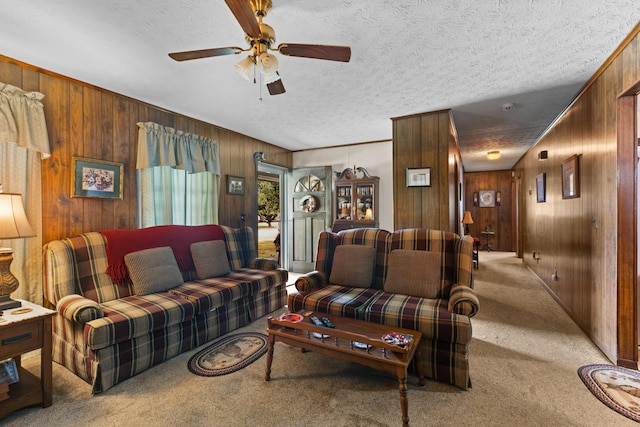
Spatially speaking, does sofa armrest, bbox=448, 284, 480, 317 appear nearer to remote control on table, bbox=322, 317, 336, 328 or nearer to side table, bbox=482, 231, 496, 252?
remote control on table, bbox=322, 317, 336, 328

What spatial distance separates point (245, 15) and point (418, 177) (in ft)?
9.32

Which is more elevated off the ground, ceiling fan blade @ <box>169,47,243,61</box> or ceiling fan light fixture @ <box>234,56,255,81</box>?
ceiling fan blade @ <box>169,47,243,61</box>

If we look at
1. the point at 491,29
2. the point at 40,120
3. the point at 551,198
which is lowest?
the point at 551,198

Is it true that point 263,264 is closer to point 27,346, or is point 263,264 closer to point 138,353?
point 138,353

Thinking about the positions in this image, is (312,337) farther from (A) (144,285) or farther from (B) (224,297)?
(A) (144,285)

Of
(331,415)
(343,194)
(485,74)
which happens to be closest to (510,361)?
(331,415)

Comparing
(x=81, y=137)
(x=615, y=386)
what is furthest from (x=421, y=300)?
(x=81, y=137)

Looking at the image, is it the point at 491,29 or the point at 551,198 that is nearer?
the point at 491,29

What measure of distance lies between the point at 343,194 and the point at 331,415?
388 centimetres

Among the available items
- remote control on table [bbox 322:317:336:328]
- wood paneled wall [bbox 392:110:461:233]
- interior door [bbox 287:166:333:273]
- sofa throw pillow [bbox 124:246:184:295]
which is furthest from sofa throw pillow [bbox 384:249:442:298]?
interior door [bbox 287:166:333:273]

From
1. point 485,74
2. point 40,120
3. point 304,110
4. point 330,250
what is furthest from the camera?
point 304,110

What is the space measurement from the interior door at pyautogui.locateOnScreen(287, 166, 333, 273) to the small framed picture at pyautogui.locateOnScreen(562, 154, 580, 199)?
3268mm

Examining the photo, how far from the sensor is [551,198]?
4145 mm

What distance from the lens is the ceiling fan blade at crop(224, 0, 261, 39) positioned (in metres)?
1.35
